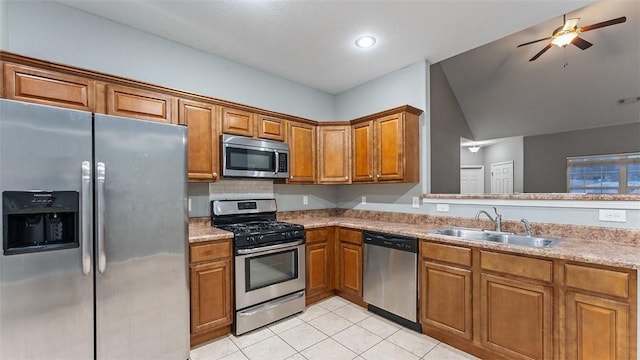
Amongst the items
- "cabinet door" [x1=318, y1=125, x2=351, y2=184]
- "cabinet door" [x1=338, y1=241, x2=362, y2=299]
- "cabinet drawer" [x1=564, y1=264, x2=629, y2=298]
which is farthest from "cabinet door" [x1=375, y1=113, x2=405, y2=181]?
"cabinet drawer" [x1=564, y1=264, x2=629, y2=298]

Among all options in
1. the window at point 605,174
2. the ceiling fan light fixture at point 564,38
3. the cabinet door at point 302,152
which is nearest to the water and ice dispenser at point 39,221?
the cabinet door at point 302,152

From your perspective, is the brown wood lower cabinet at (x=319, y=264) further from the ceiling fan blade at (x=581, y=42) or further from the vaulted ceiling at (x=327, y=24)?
the ceiling fan blade at (x=581, y=42)

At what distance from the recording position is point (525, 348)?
6.05ft

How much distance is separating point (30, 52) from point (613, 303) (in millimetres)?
4298

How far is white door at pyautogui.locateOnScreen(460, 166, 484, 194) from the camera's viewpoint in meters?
7.04

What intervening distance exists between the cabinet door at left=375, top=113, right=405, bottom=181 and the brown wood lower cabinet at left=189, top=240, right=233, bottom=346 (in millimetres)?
1901

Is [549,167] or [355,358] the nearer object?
[355,358]

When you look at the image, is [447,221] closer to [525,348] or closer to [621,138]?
[525,348]

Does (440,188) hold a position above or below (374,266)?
above

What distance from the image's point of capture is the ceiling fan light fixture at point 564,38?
10.5 feet

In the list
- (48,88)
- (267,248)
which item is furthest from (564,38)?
(48,88)

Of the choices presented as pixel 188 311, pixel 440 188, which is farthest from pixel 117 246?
pixel 440 188

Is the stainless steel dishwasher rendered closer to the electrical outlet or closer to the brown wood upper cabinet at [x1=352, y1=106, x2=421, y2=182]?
the brown wood upper cabinet at [x1=352, y1=106, x2=421, y2=182]

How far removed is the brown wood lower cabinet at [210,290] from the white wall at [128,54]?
1.74m
